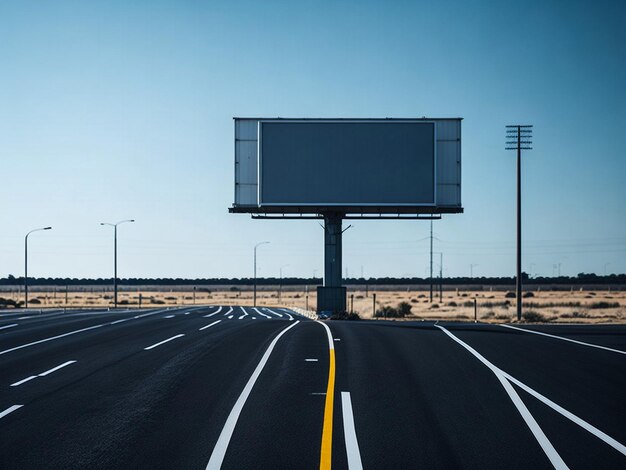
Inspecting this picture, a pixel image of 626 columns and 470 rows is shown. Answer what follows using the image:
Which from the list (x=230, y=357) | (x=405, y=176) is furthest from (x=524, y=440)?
(x=405, y=176)

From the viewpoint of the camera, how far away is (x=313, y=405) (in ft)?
34.9

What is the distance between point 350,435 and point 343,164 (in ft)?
106

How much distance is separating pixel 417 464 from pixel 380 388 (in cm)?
445

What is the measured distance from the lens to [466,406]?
10.6 meters

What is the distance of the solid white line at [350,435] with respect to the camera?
7.58 metres

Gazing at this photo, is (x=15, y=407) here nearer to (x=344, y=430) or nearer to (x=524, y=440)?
(x=344, y=430)

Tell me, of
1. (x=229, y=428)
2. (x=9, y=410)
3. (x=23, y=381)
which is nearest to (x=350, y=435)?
(x=229, y=428)

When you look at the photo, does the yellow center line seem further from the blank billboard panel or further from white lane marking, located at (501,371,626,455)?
the blank billboard panel

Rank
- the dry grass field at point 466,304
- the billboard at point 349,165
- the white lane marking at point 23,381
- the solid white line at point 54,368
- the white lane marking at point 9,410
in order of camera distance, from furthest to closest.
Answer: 1. the dry grass field at point 466,304
2. the billboard at point 349,165
3. the solid white line at point 54,368
4. the white lane marking at point 23,381
5. the white lane marking at point 9,410

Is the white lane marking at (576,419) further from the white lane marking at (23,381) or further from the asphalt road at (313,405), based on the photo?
the white lane marking at (23,381)

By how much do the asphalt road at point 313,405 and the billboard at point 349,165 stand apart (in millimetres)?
→ 21453

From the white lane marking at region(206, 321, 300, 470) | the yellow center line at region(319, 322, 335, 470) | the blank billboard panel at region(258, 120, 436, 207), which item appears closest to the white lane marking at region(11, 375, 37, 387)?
the white lane marking at region(206, 321, 300, 470)

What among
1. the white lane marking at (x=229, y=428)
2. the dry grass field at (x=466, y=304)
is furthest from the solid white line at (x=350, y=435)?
the dry grass field at (x=466, y=304)

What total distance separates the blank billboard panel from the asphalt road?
21441mm
